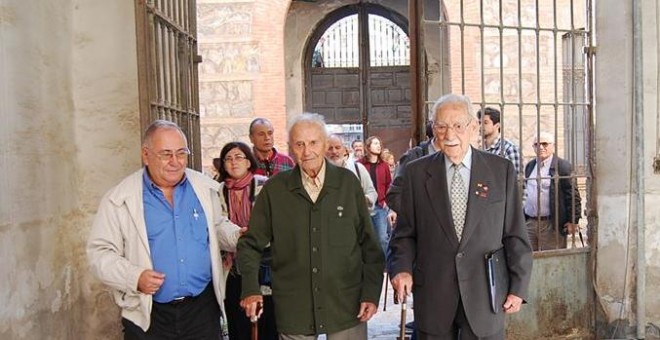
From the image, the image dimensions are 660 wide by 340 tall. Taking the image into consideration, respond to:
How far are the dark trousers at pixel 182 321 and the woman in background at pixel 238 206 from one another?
1.06 m

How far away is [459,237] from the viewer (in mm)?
3336

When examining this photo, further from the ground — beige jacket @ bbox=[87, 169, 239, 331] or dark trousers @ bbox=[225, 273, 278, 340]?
beige jacket @ bbox=[87, 169, 239, 331]

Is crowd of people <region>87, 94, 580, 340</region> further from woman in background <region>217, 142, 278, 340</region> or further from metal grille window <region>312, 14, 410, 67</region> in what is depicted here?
metal grille window <region>312, 14, 410, 67</region>

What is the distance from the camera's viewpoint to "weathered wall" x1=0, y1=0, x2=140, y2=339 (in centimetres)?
392

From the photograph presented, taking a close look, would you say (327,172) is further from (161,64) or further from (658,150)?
(658,150)

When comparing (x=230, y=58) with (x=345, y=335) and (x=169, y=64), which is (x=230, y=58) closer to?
(x=169, y=64)

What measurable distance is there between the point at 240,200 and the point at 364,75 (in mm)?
13050

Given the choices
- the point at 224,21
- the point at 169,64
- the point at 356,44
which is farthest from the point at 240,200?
the point at 356,44

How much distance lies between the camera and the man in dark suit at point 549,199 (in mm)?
6035

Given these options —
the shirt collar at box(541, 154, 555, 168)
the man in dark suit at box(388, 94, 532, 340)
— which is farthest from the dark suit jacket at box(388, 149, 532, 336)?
the shirt collar at box(541, 154, 555, 168)

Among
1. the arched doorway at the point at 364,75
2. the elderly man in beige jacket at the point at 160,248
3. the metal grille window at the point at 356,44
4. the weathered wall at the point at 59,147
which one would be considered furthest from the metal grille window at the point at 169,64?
the metal grille window at the point at 356,44

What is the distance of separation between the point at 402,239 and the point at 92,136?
8.44ft

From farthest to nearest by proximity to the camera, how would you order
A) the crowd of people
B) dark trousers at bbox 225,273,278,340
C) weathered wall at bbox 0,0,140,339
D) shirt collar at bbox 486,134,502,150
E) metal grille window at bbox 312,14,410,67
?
metal grille window at bbox 312,14,410,67 < shirt collar at bbox 486,134,502,150 < dark trousers at bbox 225,273,278,340 < weathered wall at bbox 0,0,140,339 < the crowd of people

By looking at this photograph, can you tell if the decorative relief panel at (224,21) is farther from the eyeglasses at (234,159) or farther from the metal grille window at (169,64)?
the eyeglasses at (234,159)
